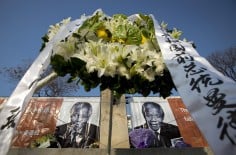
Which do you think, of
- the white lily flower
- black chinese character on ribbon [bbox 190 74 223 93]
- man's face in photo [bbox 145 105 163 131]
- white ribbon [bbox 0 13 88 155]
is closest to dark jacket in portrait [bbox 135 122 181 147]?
man's face in photo [bbox 145 105 163 131]

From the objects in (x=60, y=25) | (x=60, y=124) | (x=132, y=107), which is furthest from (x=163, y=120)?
(x=60, y=25)

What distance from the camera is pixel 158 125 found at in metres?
6.55

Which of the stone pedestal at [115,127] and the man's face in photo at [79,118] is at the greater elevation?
the man's face in photo at [79,118]

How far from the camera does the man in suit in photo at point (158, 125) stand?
6.12 meters

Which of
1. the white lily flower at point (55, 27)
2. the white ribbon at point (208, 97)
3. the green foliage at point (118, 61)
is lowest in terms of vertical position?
the white ribbon at point (208, 97)

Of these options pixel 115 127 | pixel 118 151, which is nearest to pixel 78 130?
pixel 115 127

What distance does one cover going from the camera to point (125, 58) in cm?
129

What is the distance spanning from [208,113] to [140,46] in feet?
2.33

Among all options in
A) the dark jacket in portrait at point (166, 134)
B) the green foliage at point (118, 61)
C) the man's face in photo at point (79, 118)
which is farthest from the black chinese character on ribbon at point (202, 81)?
the man's face in photo at point (79, 118)

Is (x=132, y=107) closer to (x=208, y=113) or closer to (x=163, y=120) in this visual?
(x=163, y=120)

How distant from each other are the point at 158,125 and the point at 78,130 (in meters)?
1.81

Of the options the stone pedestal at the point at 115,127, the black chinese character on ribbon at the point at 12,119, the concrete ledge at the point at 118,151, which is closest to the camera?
the black chinese character on ribbon at the point at 12,119

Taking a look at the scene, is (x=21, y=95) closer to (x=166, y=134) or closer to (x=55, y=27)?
(x=55, y=27)

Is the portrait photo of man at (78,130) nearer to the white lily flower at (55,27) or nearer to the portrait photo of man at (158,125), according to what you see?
the portrait photo of man at (158,125)
